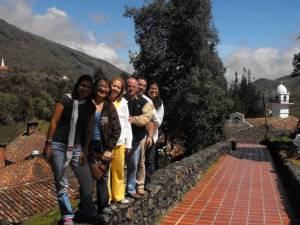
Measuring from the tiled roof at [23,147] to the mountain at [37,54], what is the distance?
2298 inches

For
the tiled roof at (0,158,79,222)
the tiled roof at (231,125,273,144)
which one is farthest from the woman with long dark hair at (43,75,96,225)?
the tiled roof at (231,125,273,144)

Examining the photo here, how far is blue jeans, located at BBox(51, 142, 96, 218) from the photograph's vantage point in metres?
4.11

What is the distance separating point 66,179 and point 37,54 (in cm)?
12709

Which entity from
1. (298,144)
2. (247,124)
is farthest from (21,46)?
(298,144)

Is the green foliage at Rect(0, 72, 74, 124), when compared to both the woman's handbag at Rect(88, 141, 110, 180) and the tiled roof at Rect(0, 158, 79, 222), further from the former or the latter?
the woman's handbag at Rect(88, 141, 110, 180)

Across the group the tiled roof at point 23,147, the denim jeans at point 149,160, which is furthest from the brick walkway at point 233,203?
the tiled roof at point 23,147

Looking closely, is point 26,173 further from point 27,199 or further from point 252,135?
point 252,135

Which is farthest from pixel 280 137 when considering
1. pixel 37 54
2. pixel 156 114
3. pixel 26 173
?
pixel 37 54

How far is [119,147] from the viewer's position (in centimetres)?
485

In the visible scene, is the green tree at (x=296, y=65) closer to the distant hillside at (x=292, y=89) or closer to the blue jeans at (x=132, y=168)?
the blue jeans at (x=132, y=168)

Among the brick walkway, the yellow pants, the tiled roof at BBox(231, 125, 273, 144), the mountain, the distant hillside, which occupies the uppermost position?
the mountain

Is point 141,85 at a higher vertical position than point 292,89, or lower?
lower

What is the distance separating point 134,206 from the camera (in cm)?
520

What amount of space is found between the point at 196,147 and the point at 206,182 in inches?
418
